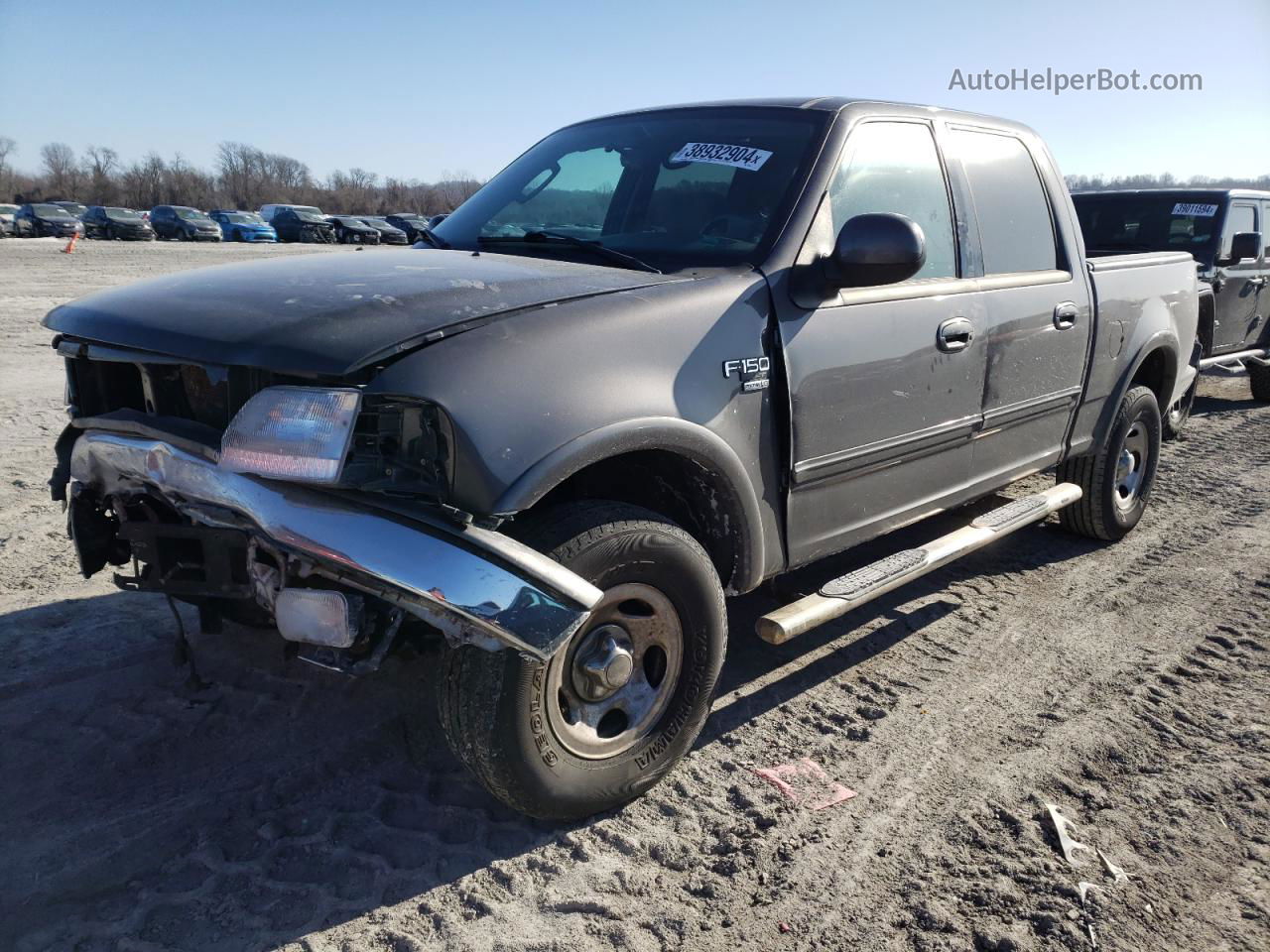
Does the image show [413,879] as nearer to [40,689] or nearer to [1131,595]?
[40,689]

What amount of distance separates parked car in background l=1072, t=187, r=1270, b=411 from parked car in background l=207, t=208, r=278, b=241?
3715 cm

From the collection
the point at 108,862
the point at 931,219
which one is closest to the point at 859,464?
the point at 931,219

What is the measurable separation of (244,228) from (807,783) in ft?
140

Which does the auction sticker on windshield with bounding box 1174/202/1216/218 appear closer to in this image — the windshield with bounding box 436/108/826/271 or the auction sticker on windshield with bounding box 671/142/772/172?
the windshield with bounding box 436/108/826/271

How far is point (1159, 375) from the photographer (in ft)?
18.5

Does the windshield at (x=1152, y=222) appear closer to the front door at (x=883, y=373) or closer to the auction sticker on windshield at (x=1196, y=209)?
the auction sticker on windshield at (x=1196, y=209)

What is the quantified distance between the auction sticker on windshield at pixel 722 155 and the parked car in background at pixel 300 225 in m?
41.3

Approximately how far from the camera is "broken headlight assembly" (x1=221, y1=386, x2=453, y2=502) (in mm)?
2207

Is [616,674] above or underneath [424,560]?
underneath

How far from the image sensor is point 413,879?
8.18 ft

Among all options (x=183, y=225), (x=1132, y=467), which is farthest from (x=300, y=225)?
(x=1132, y=467)

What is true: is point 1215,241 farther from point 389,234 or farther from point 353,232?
point 389,234

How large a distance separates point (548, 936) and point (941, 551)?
7.07ft

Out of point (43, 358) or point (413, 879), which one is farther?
point (43, 358)
